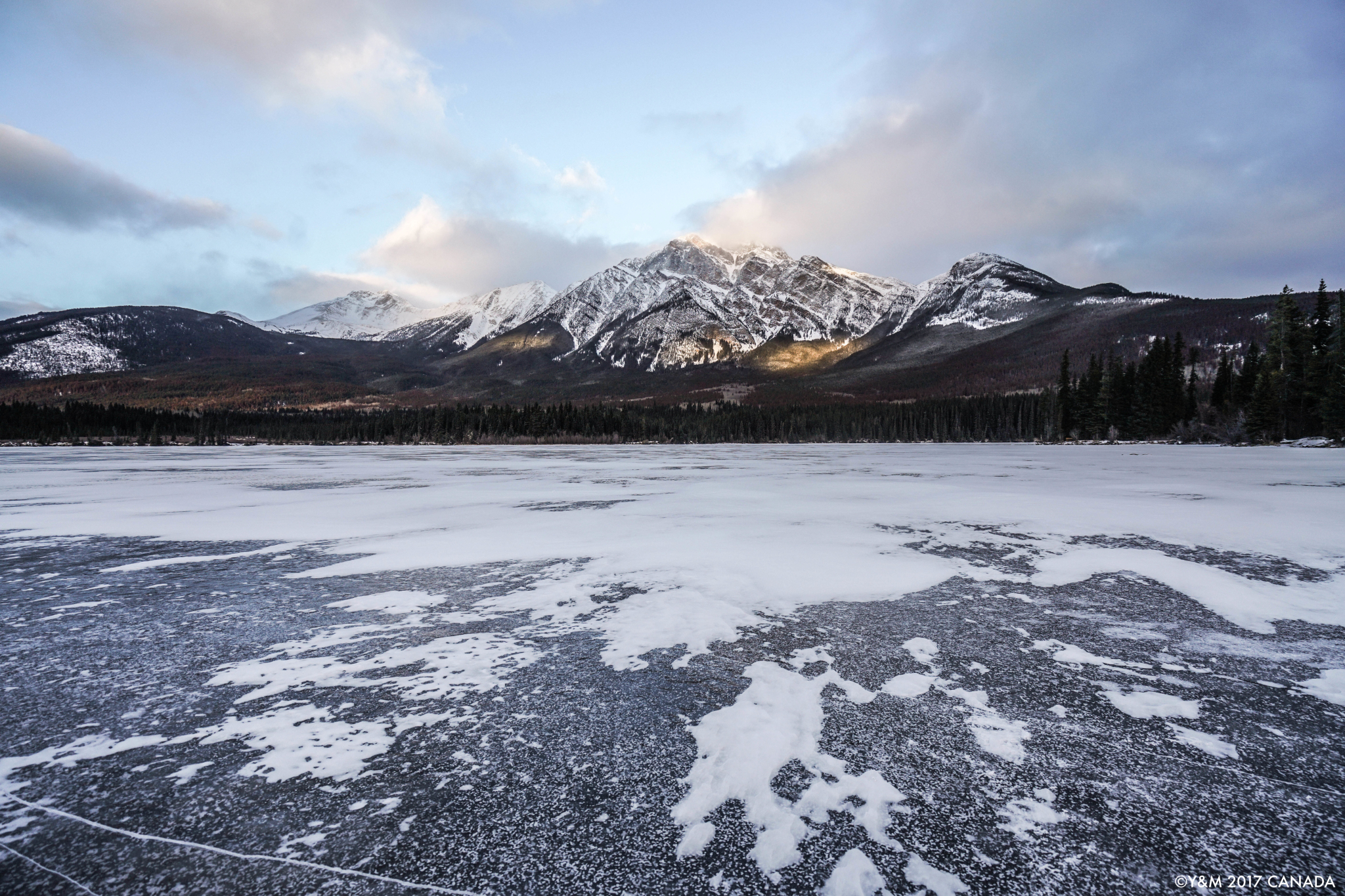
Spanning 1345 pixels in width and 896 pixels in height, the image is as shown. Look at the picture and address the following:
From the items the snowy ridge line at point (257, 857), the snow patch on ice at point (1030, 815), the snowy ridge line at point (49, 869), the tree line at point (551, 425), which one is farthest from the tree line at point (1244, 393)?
the snowy ridge line at point (49, 869)

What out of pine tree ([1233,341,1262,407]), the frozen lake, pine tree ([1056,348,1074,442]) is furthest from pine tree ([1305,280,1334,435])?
the frozen lake

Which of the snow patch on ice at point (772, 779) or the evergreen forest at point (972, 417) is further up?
the evergreen forest at point (972, 417)

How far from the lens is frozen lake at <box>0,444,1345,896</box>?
2967 millimetres

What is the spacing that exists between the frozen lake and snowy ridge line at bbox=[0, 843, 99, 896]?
1 cm

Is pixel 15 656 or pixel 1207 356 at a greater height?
pixel 1207 356

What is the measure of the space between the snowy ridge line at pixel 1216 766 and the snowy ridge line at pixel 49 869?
5.89m

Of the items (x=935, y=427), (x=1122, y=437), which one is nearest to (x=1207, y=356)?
(x=935, y=427)

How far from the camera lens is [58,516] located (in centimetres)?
1538

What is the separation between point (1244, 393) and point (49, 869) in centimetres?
9595

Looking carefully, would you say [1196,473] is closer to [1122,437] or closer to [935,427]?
[1122,437]

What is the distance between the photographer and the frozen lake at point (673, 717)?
9.73ft

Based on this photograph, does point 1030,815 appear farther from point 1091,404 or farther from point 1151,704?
point 1091,404

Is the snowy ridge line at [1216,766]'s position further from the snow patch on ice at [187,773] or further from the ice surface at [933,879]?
the snow patch on ice at [187,773]

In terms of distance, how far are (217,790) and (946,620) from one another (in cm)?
696
